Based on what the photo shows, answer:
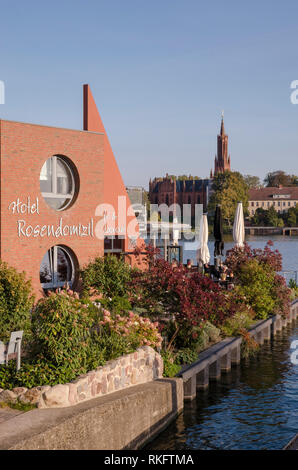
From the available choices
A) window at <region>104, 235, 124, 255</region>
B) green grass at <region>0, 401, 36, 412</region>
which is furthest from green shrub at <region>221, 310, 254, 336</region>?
green grass at <region>0, 401, 36, 412</region>

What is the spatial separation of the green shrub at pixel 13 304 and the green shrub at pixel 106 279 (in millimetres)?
4660

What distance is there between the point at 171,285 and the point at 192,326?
1.32m

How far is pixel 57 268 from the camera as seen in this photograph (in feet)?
65.6

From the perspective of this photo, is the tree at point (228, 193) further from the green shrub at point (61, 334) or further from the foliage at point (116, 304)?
the green shrub at point (61, 334)

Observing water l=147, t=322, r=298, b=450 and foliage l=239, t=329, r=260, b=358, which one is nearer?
water l=147, t=322, r=298, b=450

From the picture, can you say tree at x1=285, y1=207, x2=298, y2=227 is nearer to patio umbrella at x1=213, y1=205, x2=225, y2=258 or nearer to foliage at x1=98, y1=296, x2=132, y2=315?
patio umbrella at x1=213, y1=205, x2=225, y2=258

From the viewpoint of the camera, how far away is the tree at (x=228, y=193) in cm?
10294

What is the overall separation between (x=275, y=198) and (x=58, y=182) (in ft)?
478

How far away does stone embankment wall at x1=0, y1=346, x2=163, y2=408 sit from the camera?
10.2 m

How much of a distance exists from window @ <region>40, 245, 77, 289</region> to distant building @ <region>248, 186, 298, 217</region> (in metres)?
140

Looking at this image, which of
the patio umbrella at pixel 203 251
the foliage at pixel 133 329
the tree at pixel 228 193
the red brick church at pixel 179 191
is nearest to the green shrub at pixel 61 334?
the foliage at pixel 133 329

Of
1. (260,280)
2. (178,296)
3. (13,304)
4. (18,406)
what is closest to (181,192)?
(260,280)

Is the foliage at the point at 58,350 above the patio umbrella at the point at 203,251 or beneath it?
beneath

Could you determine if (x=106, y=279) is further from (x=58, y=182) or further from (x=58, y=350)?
(x=58, y=350)
